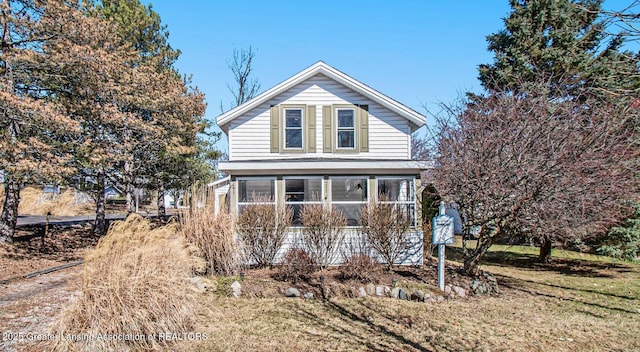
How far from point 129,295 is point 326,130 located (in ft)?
26.8

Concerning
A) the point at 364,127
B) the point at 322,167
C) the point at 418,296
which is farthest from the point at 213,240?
the point at 364,127

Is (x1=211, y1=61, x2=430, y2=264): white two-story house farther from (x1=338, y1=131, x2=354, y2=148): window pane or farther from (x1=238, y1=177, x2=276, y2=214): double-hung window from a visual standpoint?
(x1=238, y1=177, x2=276, y2=214): double-hung window

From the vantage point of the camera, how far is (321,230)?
31.9 ft

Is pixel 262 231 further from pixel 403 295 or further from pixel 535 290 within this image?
pixel 535 290

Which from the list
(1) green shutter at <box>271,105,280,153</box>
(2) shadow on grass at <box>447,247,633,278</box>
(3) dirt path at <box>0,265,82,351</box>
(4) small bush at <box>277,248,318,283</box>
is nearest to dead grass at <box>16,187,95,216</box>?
(3) dirt path at <box>0,265,82,351</box>

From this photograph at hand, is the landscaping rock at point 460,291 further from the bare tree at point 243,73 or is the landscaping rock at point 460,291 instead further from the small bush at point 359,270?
the bare tree at point 243,73

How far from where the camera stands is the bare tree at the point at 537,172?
24.7 ft

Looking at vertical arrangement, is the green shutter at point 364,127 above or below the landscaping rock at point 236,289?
above

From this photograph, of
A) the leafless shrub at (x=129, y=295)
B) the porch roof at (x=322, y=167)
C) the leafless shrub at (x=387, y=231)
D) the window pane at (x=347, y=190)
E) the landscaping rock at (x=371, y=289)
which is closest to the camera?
the leafless shrub at (x=129, y=295)

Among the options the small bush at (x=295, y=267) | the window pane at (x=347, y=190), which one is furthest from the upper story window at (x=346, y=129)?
the small bush at (x=295, y=267)

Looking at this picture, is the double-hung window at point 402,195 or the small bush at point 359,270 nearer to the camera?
the small bush at point 359,270

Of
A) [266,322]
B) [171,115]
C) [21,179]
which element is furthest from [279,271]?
[171,115]

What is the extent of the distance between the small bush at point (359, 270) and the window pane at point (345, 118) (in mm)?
4961

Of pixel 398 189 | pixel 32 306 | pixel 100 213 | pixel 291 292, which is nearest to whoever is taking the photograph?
pixel 32 306
